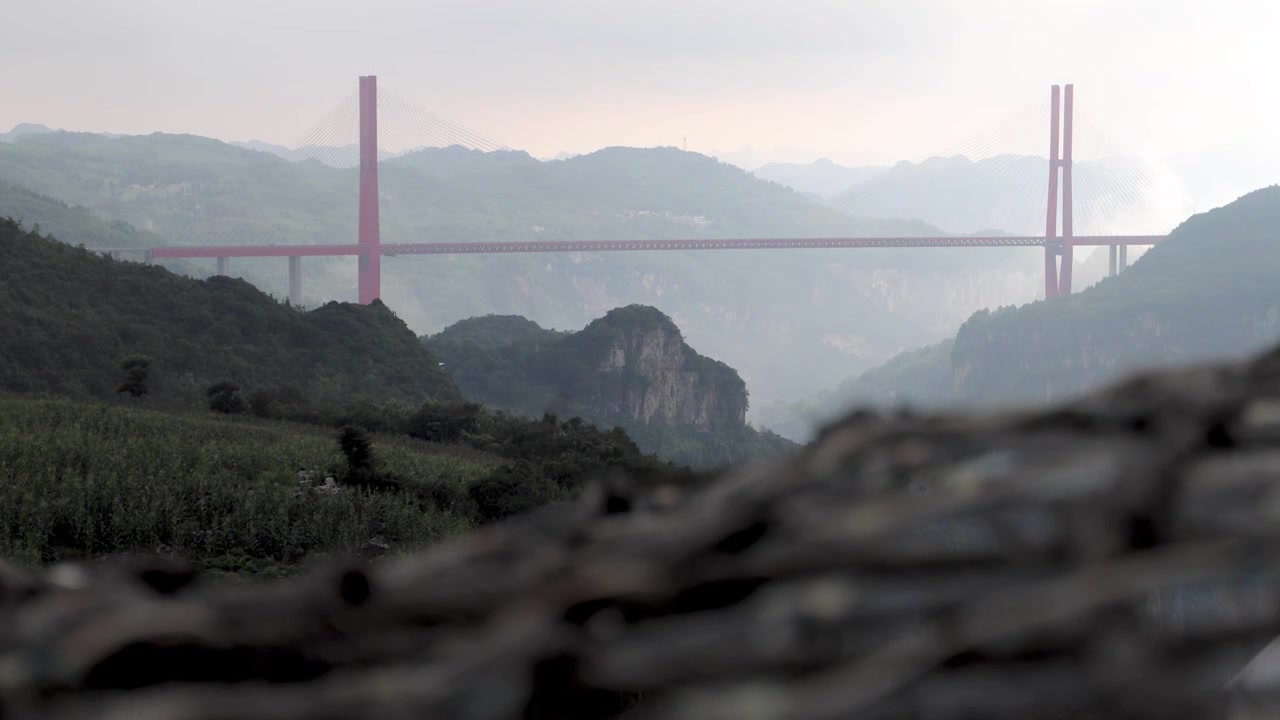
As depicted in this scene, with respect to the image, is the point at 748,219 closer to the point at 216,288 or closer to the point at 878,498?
the point at 216,288

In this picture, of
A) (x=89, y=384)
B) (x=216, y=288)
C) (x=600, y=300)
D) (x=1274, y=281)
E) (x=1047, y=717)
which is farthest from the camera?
(x=600, y=300)

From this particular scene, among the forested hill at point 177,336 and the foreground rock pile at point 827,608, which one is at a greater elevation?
the foreground rock pile at point 827,608

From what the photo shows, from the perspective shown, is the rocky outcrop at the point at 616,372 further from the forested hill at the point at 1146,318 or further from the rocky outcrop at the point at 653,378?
the forested hill at the point at 1146,318

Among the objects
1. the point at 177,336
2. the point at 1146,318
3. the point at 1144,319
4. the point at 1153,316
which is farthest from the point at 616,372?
the point at 1153,316

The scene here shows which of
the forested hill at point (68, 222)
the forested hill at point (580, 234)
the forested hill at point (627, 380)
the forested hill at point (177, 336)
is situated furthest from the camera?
the forested hill at point (580, 234)

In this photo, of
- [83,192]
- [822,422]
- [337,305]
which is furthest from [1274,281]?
[83,192]

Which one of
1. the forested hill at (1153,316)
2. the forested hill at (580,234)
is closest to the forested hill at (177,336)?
the forested hill at (1153,316)

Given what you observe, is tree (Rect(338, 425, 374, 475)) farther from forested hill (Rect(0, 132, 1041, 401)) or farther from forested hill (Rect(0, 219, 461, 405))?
forested hill (Rect(0, 132, 1041, 401))
